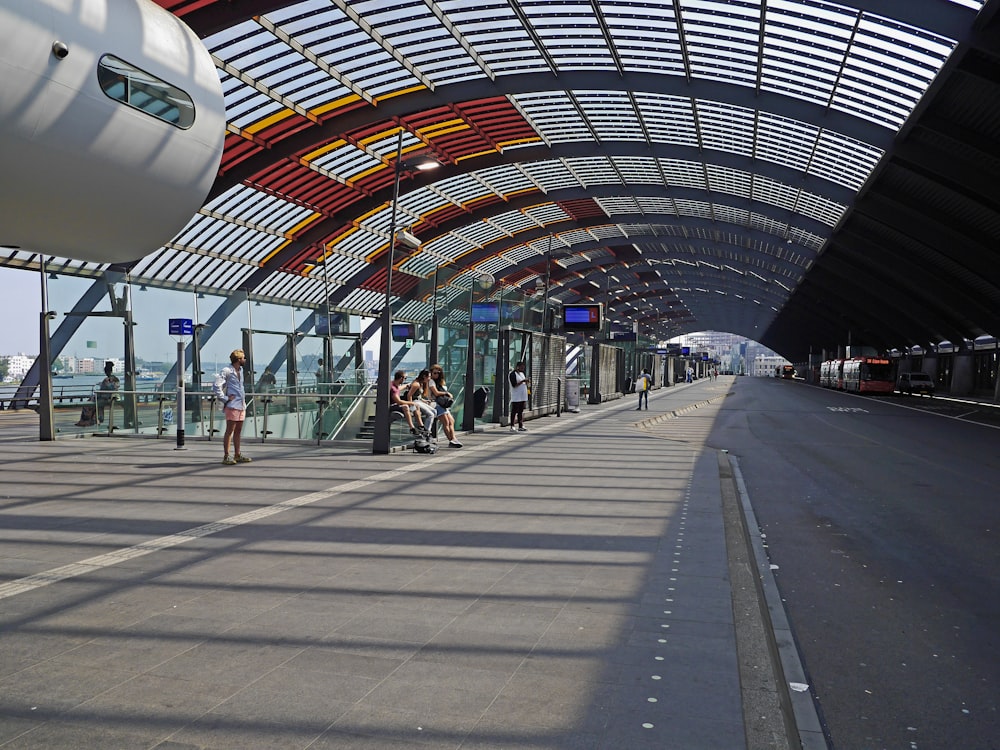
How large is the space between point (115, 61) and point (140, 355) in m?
16.9

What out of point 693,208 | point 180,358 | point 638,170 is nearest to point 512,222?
point 693,208

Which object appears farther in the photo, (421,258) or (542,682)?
(421,258)

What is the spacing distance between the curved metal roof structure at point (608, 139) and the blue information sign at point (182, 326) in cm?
94

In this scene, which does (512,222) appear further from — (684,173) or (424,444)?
(424,444)

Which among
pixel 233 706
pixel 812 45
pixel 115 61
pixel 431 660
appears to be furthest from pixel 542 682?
pixel 812 45

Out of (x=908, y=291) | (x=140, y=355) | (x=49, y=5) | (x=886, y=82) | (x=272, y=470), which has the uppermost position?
(x=886, y=82)

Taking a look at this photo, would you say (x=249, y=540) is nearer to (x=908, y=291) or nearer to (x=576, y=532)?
(x=576, y=532)

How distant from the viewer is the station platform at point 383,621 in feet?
12.1

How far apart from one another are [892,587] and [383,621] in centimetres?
398

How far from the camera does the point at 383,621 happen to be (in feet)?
17.1

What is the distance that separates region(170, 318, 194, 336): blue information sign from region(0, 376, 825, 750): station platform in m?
7.08

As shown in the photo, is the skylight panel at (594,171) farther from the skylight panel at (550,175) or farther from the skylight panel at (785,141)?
the skylight panel at (785,141)

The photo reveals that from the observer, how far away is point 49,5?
9.41 feet

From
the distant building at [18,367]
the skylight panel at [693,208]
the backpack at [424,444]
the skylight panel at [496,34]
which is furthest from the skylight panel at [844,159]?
the distant building at [18,367]
